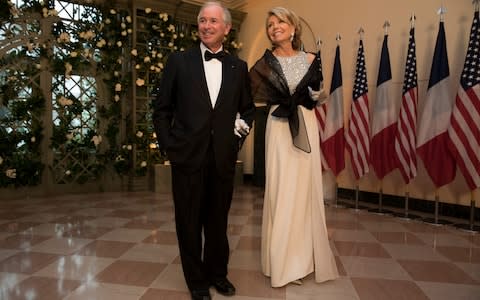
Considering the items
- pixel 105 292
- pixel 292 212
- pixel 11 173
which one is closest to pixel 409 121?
pixel 292 212

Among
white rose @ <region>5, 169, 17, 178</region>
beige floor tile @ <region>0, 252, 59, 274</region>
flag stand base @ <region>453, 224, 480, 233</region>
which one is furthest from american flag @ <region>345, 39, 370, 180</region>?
white rose @ <region>5, 169, 17, 178</region>

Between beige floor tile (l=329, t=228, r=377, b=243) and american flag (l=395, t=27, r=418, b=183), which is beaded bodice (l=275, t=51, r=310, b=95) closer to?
beige floor tile (l=329, t=228, r=377, b=243)

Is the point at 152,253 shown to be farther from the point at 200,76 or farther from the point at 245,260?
the point at 200,76

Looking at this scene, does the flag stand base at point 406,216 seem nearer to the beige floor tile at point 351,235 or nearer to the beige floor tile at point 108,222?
the beige floor tile at point 351,235

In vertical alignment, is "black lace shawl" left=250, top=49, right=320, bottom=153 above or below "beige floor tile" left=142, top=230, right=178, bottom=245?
above

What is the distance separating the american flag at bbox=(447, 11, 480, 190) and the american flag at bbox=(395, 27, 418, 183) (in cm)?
48

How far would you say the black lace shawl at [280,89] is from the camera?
227cm

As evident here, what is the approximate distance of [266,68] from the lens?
2.31 meters

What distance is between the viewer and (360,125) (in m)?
4.75

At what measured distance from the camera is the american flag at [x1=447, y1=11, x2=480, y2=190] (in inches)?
146

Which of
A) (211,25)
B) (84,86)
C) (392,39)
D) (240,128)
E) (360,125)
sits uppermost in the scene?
(392,39)

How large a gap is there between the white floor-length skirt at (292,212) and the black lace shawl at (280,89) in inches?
3.0

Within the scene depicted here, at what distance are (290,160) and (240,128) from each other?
0.45m

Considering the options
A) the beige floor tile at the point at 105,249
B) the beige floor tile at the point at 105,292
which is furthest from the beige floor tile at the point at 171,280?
the beige floor tile at the point at 105,249
